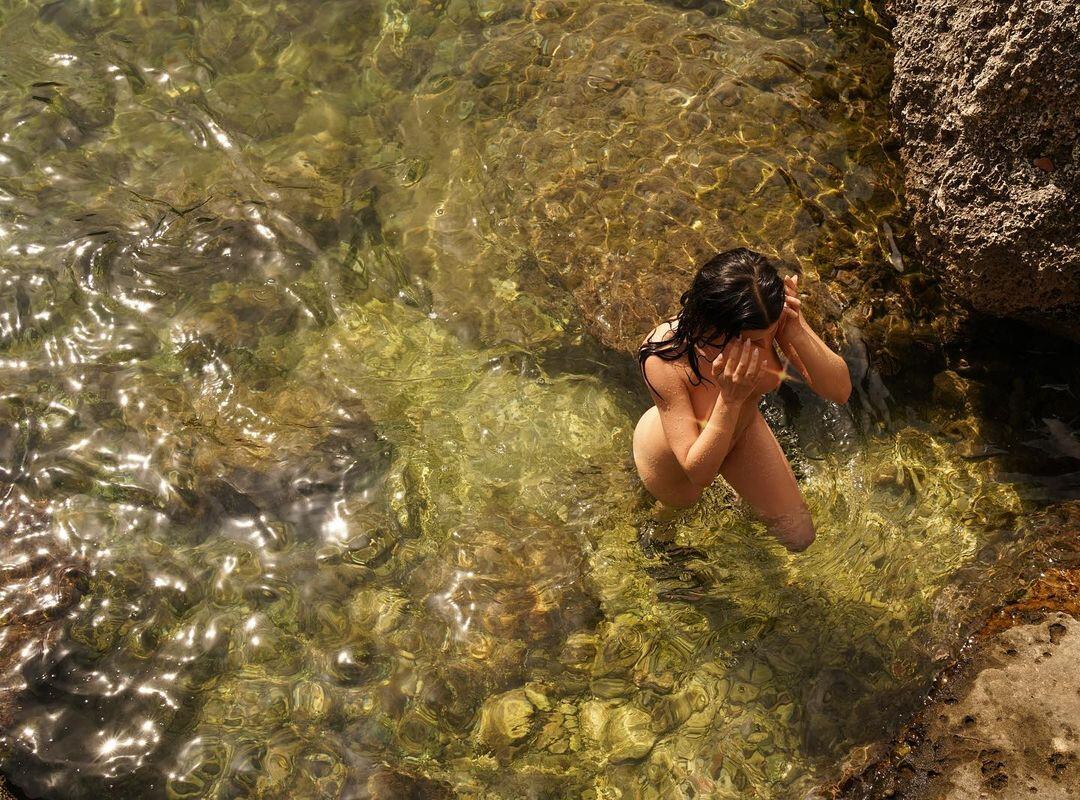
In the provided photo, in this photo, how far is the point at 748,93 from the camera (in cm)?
573

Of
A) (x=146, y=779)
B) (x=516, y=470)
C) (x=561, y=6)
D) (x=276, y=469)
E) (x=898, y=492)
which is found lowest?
(x=146, y=779)

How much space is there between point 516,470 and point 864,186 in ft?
8.73

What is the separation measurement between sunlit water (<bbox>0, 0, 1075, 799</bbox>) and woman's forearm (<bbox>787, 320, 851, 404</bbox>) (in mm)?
1007

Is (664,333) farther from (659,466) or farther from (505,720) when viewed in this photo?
(505,720)

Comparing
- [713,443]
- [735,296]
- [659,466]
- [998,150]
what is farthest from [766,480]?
[998,150]

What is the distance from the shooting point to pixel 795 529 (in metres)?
4.29

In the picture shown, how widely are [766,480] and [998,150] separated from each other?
1.97 m

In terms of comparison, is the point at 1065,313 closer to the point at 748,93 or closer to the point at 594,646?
the point at 748,93

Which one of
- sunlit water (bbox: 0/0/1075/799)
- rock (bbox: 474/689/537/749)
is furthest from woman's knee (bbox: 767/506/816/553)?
rock (bbox: 474/689/537/749)

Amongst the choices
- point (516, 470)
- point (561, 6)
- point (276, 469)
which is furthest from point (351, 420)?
point (561, 6)

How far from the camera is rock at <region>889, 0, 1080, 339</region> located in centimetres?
407

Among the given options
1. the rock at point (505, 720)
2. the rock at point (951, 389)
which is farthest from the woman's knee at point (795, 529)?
the rock at point (505, 720)

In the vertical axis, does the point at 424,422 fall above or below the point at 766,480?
below

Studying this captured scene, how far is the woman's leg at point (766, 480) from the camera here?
4137 mm
